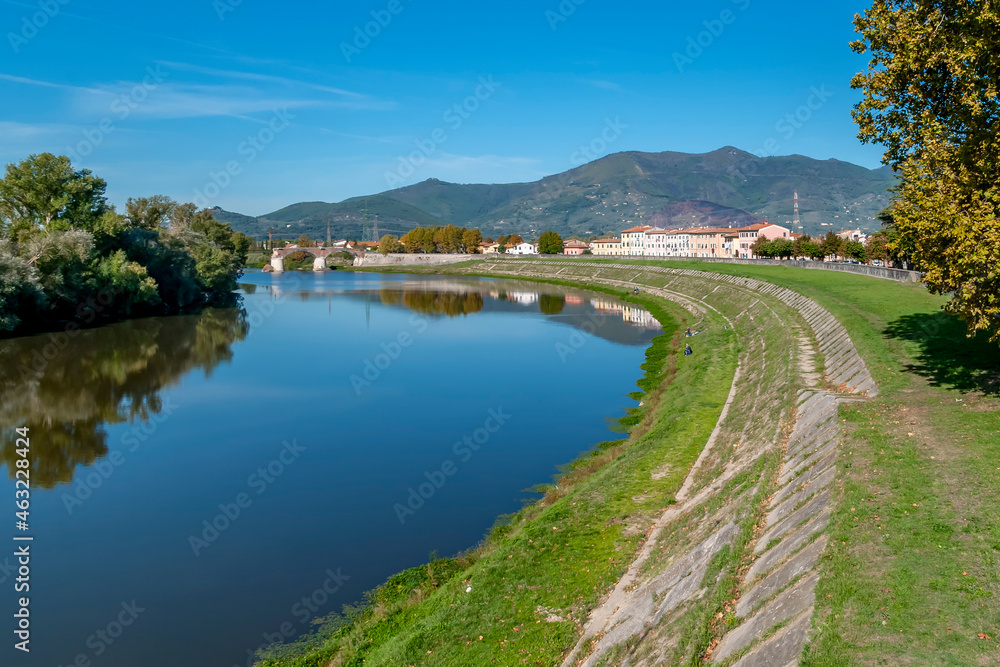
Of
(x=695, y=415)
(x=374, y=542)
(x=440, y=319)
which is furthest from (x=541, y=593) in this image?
(x=440, y=319)

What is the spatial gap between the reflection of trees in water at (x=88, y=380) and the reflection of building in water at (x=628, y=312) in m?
45.1

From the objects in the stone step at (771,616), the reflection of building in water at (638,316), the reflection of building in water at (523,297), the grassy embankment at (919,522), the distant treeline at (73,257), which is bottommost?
the reflection of building in water at (638,316)

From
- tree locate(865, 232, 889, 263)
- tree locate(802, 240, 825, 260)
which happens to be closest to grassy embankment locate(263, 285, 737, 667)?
tree locate(865, 232, 889, 263)

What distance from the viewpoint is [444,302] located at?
366ft

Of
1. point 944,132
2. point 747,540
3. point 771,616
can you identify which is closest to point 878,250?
point 944,132

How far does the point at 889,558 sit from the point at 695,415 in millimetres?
19943

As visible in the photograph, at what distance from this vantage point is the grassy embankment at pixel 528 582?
1515 centimetres

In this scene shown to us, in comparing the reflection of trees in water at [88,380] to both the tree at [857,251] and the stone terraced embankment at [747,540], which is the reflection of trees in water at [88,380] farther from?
the tree at [857,251]

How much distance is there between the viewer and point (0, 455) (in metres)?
30.9

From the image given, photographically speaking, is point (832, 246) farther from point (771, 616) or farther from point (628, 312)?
point (771, 616)

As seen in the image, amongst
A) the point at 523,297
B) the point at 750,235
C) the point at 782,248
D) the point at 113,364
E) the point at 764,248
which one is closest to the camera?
the point at 113,364

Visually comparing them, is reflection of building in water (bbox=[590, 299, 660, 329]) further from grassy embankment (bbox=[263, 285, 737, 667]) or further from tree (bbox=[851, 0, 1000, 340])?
tree (bbox=[851, 0, 1000, 340])

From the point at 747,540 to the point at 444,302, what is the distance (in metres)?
98.1

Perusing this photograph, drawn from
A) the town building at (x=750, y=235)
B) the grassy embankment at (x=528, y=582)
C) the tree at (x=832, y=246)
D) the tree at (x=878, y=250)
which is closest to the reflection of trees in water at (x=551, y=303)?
the tree at (x=878, y=250)
